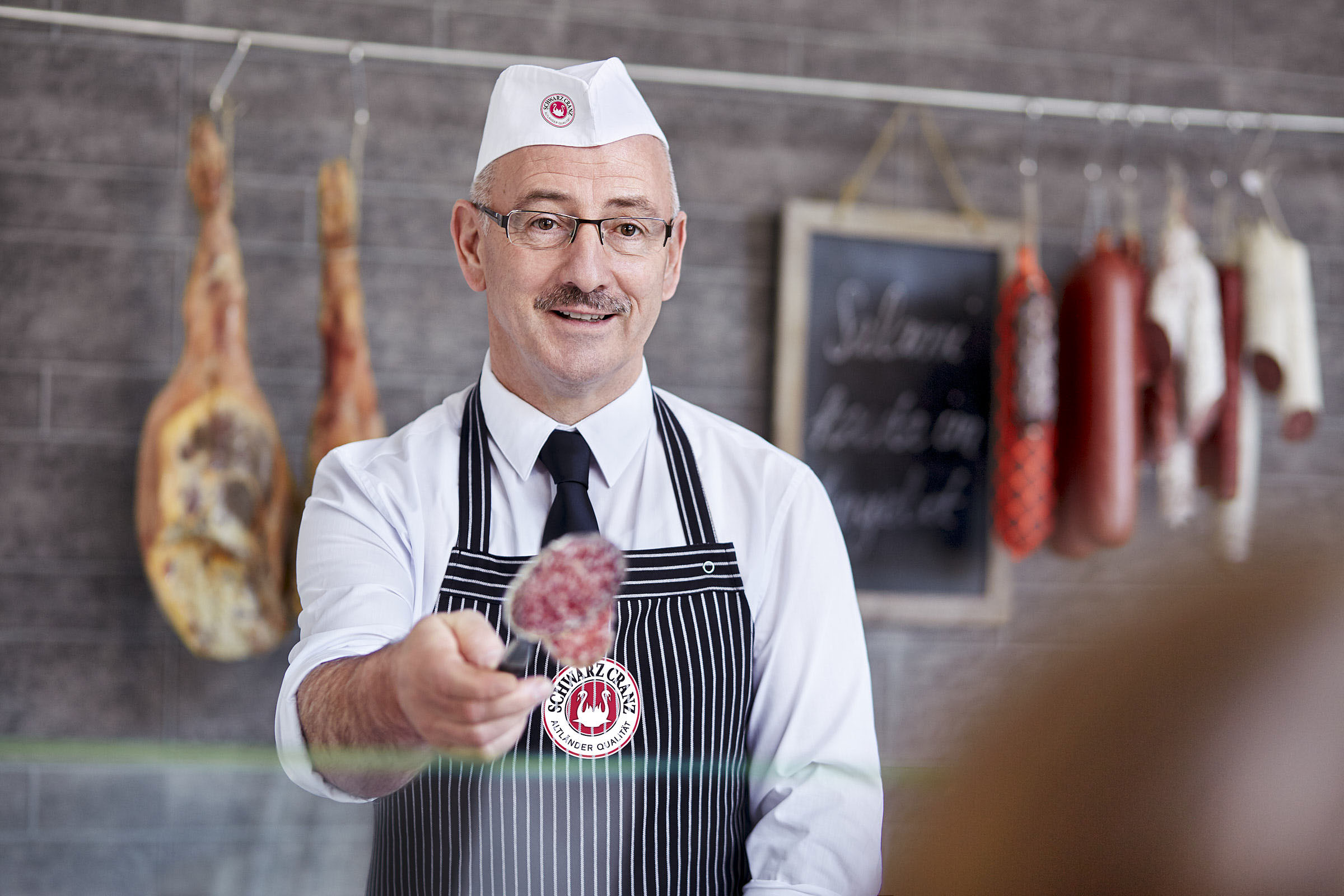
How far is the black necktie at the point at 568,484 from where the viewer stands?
1027 millimetres

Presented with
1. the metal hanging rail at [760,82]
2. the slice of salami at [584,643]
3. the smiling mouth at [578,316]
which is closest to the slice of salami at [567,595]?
the slice of salami at [584,643]

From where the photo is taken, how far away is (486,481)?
3.51ft

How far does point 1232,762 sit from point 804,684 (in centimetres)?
82

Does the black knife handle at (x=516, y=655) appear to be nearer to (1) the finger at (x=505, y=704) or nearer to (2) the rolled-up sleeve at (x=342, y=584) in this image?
(1) the finger at (x=505, y=704)

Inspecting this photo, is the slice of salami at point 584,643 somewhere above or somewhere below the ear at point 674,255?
below

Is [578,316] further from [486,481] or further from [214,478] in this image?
[214,478]

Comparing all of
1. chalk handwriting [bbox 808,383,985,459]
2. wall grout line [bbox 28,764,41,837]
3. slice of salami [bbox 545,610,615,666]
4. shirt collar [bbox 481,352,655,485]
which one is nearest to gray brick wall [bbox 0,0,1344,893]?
wall grout line [bbox 28,764,41,837]

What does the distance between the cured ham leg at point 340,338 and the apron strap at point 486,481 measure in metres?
0.59

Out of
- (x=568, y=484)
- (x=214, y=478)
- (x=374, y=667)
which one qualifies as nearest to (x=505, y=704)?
(x=374, y=667)

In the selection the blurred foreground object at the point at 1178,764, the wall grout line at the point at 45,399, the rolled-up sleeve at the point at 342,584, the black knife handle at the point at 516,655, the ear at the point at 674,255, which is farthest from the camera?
the wall grout line at the point at 45,399

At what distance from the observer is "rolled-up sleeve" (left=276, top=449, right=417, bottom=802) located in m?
0.88

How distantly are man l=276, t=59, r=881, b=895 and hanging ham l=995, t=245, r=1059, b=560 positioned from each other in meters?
0.93

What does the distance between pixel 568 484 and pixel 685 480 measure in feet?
0.41

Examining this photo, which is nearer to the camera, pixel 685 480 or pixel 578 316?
pixel 578 316
